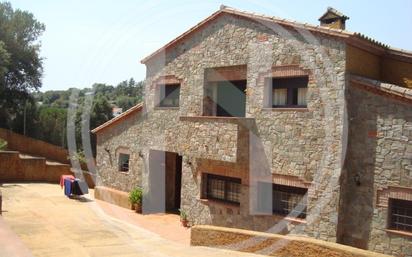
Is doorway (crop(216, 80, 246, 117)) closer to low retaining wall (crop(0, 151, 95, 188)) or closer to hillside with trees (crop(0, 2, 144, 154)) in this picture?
low retaining wall (crop(0, 151, 95, 188))

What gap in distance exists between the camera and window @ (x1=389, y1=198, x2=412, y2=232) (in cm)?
1044

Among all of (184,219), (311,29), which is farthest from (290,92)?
(184,219)

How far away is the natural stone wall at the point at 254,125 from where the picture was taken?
11.5 metres

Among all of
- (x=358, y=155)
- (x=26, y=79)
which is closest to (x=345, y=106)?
(x=358, y=155)

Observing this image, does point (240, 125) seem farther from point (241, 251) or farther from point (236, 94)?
point (241, 251)

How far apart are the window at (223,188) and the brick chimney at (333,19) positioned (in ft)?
20.0

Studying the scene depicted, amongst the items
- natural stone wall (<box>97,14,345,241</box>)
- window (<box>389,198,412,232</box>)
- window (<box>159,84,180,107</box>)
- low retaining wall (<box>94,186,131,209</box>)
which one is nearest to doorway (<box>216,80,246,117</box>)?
natural stone wall (<box>97,14,345,241</box>)

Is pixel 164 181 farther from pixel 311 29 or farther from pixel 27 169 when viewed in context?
pixel 311 29

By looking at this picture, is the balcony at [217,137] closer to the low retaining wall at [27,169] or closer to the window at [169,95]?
the window at [169,95]

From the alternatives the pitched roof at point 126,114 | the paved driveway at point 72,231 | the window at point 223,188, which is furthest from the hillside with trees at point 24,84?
the window at point 223,188

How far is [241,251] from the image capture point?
36.8 ft

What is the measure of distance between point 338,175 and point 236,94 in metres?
5.07

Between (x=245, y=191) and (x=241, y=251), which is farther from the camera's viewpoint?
(x=245, y=191)

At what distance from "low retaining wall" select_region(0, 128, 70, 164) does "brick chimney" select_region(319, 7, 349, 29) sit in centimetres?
2012
